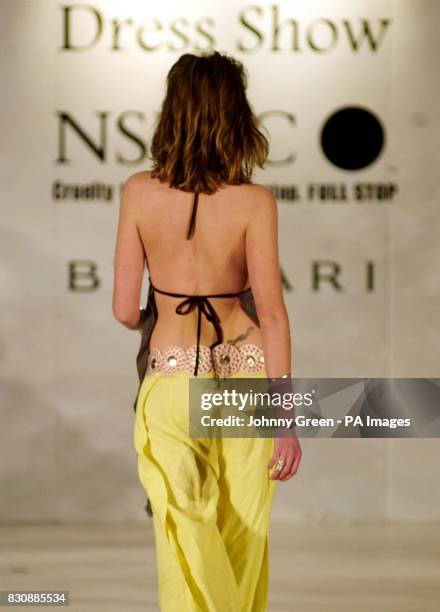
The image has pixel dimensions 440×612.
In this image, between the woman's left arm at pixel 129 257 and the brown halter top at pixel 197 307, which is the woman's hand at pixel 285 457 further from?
the woman's left arm at pixel 129 257

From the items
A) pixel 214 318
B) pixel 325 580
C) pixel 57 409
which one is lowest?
pixel 325 580

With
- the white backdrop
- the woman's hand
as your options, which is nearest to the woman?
the woman's hand

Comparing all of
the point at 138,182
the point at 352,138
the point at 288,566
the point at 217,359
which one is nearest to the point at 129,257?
the point at 138,182

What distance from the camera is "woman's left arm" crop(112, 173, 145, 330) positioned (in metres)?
2.59

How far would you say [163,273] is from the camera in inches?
102

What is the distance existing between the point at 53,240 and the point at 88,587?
1876 mm

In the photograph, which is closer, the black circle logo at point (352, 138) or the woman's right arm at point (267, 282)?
the woman's right arm at point (267, 282)

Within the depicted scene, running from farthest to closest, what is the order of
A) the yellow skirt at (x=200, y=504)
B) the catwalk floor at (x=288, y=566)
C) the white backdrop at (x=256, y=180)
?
the white backdrop at (x=256, y=180) → the catwalk floor at (x=288, y=566) → the yellow skirt at (x=200, y=504)

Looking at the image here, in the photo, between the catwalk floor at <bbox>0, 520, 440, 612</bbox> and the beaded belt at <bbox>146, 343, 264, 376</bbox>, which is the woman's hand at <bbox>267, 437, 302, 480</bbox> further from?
the catwalk floor at <bbox>0, 520, 440, 612</bbox>

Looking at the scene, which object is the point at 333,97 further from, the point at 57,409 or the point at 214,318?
the point at 214,318

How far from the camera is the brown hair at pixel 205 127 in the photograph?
8.30 ft

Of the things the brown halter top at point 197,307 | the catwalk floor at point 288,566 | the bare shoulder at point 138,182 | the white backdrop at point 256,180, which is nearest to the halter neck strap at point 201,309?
the brown halter top at point 197,307

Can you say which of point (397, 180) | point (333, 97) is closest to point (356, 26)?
point (333, 97)

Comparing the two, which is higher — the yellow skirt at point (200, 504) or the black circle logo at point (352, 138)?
the black circle logo at point (352, 138)
